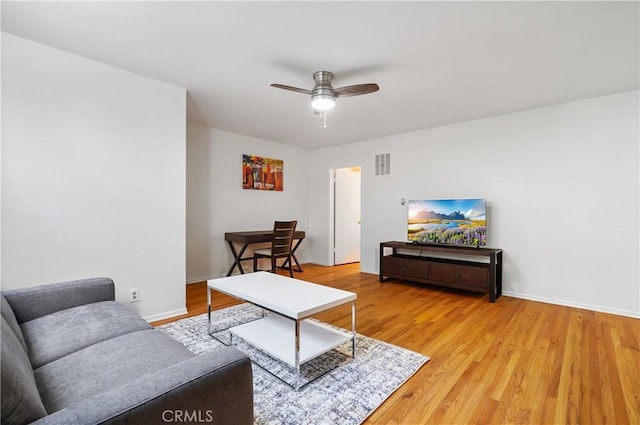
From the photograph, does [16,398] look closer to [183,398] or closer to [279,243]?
[183,398]

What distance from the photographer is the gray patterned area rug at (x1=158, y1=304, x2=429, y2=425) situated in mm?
1574

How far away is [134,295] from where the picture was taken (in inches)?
106

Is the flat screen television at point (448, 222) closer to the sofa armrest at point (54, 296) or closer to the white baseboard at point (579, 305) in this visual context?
the white baseboard at point (579, 305)

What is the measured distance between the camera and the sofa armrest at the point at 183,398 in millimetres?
815

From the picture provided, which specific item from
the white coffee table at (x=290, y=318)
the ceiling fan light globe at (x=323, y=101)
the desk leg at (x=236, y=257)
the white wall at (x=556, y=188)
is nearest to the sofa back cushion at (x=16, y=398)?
the white coffee table at (x=290, y=318)

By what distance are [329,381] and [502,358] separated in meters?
1.32

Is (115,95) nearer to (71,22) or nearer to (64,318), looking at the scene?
(71,22)

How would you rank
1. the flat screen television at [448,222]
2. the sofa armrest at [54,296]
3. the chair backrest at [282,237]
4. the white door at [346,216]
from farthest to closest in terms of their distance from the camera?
the white door at [346,216]
the chair backrest at [282,237]
the flat screen television at [448,222]
the sofa armrest at [54,296]

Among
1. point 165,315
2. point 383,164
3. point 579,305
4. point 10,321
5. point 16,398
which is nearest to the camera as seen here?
point 16,398

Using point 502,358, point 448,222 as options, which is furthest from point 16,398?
point 448,222

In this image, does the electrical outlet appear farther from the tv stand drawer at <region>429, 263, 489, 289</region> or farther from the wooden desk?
the tv stand drawer at <region>429, 263, 489, 289</region>

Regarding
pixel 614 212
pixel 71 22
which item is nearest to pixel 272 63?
pixel 71 22

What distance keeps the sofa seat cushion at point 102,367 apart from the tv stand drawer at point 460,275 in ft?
10.9

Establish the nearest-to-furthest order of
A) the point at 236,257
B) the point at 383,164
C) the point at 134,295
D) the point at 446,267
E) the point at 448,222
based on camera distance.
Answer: the point at 134,295, the point at 446,267, the point at 448,222, the point at 236,257, the point at 383,164
